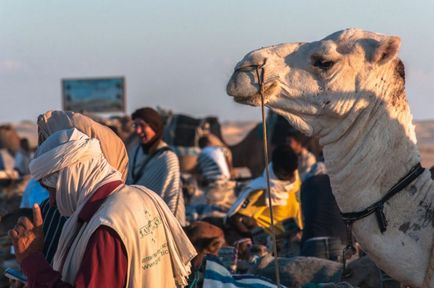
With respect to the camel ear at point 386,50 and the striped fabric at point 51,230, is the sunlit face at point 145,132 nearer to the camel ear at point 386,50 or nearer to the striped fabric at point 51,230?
the striped fabric at point 51,230

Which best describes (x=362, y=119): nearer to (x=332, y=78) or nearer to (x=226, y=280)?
(x=332, y=78)

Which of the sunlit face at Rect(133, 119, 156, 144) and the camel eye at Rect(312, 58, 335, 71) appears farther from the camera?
the sunlit face at Rect(133, 119, 156, 144)

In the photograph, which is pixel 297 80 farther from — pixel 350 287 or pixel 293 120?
pixel 350 287

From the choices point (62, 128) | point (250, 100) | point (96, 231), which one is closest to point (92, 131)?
point (62, 128)

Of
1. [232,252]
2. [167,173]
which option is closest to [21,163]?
[167,173]

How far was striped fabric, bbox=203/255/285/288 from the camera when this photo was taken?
6.21 m

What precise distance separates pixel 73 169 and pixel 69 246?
0.31 metres

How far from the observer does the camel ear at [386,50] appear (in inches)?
193

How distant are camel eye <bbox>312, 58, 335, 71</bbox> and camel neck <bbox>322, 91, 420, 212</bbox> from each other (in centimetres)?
26

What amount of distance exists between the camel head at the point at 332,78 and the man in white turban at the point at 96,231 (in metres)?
0.80

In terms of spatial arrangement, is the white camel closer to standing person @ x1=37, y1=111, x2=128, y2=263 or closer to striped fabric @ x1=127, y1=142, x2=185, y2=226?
standing person @ x1=37, y1=111, x2=128, y2=263

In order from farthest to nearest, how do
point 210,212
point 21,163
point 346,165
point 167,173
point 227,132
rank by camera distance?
point 227,132
point 21,163
point 210,212
point 167,173
point 346,165

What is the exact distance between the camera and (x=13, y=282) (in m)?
5.49

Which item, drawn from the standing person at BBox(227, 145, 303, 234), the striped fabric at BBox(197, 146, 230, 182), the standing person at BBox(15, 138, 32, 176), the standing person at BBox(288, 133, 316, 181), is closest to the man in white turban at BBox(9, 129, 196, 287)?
the standing person at BBox(227, 145, 303, 234)
